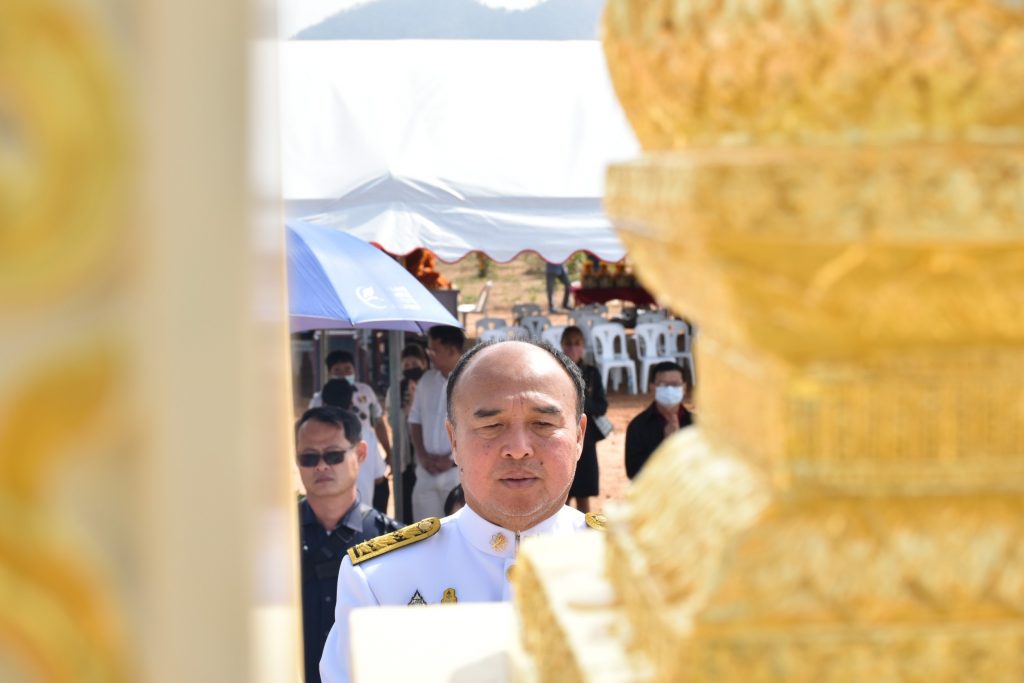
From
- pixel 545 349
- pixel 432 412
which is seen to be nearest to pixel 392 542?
pixel 545 349

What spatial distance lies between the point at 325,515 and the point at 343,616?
1031mm

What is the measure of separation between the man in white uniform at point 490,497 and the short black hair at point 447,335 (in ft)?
12.4

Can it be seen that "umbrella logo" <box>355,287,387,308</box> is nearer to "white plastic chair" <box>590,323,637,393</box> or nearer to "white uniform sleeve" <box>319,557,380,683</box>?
"white uniform sleeve" <box>319,557,380,683</box>

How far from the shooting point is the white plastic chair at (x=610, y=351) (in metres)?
13.1

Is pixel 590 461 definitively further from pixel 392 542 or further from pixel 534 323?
pixel 534 323

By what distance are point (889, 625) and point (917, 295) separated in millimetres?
267

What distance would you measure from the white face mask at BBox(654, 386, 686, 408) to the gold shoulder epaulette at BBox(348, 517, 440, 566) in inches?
136

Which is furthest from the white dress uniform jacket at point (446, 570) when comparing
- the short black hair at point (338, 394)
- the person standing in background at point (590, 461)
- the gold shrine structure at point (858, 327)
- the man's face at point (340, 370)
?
the man's face at point (340, 370)

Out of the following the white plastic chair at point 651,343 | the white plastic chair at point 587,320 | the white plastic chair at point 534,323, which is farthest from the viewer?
the white plastic chair at point 587,320

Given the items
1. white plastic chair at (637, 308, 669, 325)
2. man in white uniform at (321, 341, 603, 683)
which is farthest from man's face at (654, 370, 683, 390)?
white plastic chair at (637, 308, 669, 325)

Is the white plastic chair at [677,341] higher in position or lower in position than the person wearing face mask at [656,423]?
higher

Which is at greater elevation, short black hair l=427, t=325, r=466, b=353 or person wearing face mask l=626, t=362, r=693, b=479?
short black hair l=427, t=325, r=466, b=353

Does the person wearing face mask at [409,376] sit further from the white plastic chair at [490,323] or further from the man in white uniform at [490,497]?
the white plastic chair at [490,323]

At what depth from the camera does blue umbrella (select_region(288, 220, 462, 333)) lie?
547 cm
